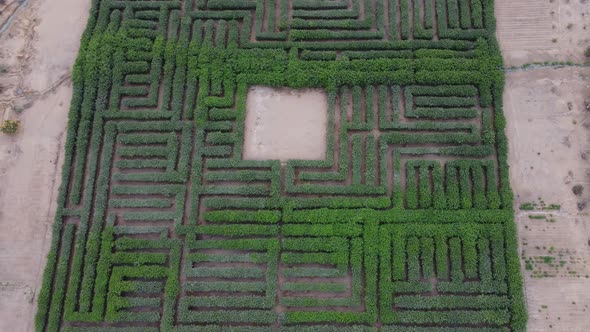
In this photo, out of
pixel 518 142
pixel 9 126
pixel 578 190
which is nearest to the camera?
pixel 578 190

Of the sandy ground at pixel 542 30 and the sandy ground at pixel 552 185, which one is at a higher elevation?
the sandy ground at pixel 542 30

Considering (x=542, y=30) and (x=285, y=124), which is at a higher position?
(x=542, y=30)

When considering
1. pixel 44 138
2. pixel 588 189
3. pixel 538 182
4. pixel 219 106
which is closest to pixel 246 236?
pixel 219 106

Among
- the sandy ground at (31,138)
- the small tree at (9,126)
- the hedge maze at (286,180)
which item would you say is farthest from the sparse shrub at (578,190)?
the small tree at (9,126)

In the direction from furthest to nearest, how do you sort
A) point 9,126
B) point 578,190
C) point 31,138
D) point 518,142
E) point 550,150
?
point 31,138
point 9,126
point 518,142
point 550,150
point 578,190

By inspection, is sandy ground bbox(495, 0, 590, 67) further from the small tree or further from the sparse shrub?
the small tree

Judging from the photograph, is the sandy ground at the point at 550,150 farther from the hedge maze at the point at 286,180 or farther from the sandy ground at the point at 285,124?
the sandy ground at the point at 285,124

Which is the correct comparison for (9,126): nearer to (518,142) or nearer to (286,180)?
(286,180)

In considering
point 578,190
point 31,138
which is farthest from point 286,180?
point 578,190
